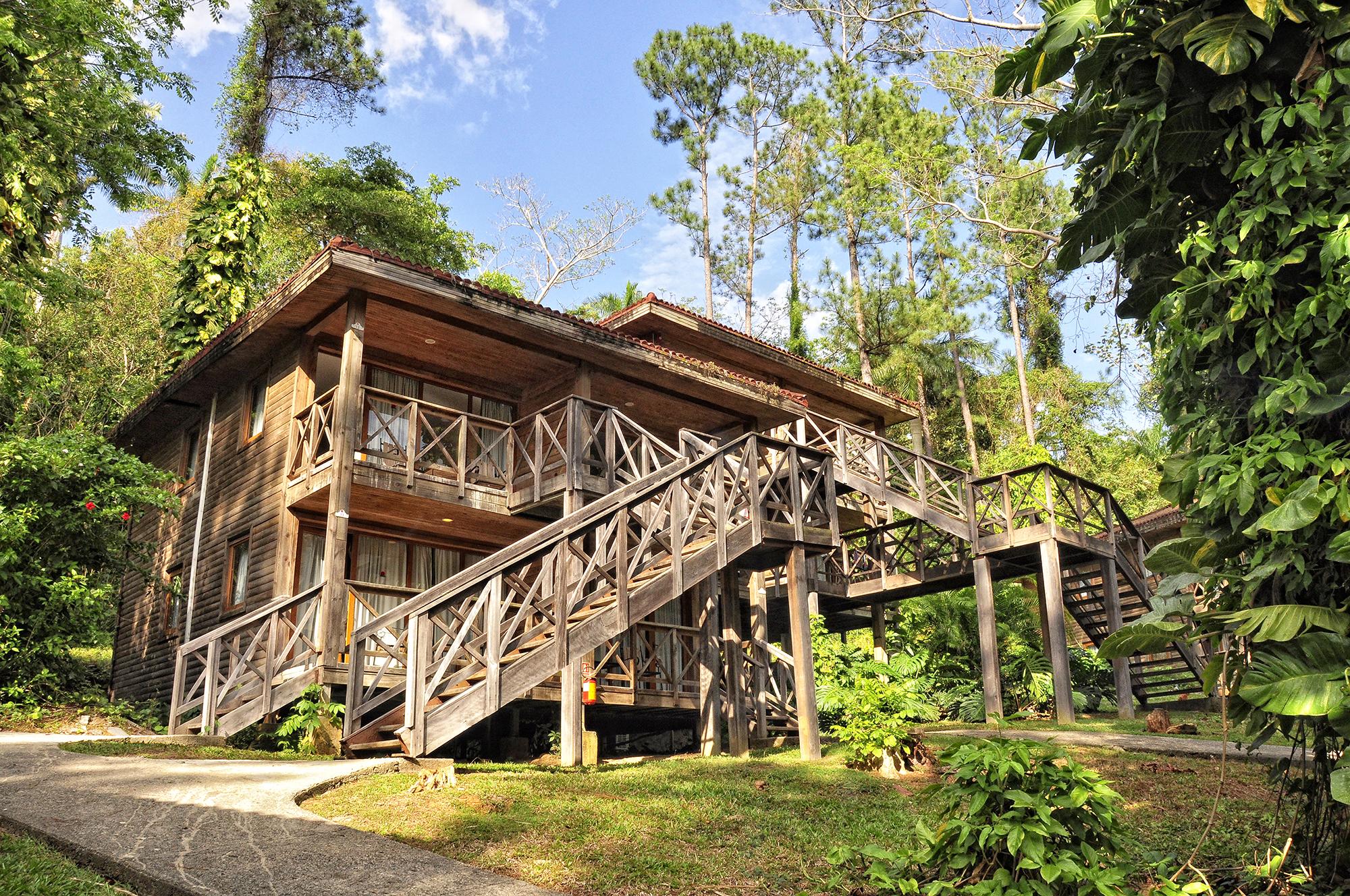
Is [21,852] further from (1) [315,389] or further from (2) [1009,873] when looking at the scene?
(1) [315,389]

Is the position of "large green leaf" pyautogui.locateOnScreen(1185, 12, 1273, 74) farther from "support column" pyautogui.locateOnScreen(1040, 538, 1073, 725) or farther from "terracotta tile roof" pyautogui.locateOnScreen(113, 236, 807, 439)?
"support column" pyautogui.locateOnScreen(1040, 538, 1073, 725)

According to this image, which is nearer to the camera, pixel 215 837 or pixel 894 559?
pixel 215 837

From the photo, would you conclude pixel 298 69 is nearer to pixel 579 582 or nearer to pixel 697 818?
pixel 579 582

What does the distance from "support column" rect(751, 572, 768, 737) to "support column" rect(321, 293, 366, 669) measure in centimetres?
597

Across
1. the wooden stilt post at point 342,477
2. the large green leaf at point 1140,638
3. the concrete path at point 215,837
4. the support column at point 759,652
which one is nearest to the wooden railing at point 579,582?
the wooden stilt post at point 342,477

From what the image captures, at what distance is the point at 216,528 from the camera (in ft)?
51.6

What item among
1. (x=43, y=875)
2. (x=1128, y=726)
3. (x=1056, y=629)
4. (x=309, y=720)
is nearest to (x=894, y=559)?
(x=1056, y=629)

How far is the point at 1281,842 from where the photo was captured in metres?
5.10

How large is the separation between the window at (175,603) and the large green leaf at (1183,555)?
611 inches

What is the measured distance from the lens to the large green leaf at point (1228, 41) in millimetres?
4387

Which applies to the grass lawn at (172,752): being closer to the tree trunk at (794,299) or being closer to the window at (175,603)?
the window at (175,603)

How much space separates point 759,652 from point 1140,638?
10747 mm

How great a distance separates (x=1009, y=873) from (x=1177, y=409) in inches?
99.9

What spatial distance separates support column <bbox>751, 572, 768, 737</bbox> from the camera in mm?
14961
